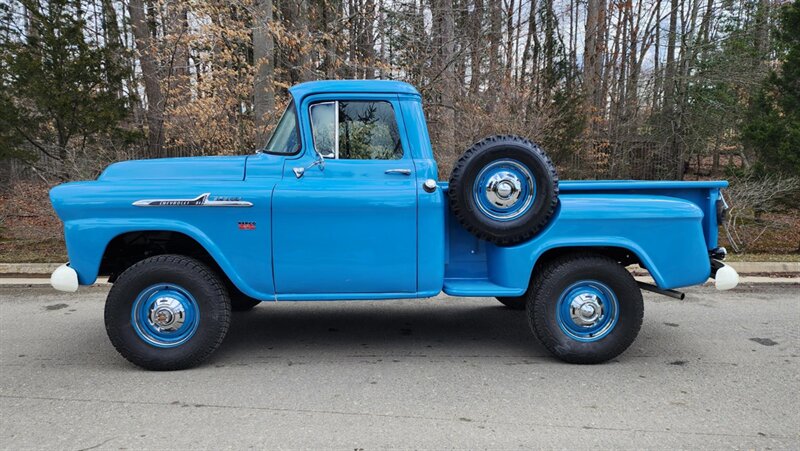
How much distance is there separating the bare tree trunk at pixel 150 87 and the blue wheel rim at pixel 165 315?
27.4 ft

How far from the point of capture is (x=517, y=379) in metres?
3.85

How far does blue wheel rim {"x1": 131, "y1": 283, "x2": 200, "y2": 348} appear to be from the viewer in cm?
393

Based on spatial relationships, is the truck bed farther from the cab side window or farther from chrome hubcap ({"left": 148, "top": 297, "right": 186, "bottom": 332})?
chrome hubcap ({"left": 148, "top": 297, "right": 186, "bottom": 332})

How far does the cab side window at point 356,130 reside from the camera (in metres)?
4.19

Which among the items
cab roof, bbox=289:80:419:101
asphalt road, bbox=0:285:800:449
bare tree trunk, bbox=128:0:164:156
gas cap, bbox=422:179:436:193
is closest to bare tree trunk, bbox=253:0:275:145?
bare tree trunk, bbox=128:0:164:156

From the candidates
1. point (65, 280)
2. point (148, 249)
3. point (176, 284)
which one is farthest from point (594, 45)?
point (65, 280)

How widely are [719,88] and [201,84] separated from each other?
15718 millimetres

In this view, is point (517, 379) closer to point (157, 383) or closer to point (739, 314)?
point (157, 383)

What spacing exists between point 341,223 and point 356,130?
802 millimetres

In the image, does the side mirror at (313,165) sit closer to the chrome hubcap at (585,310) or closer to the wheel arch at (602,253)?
the wheel arch at (602,253)

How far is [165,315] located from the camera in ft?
12.9

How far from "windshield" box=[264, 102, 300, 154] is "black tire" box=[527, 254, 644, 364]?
2.27 metres

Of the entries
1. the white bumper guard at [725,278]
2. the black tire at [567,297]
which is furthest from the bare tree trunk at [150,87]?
the white bumper guard at [725,278]

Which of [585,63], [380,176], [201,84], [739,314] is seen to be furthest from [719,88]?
[380,176]
